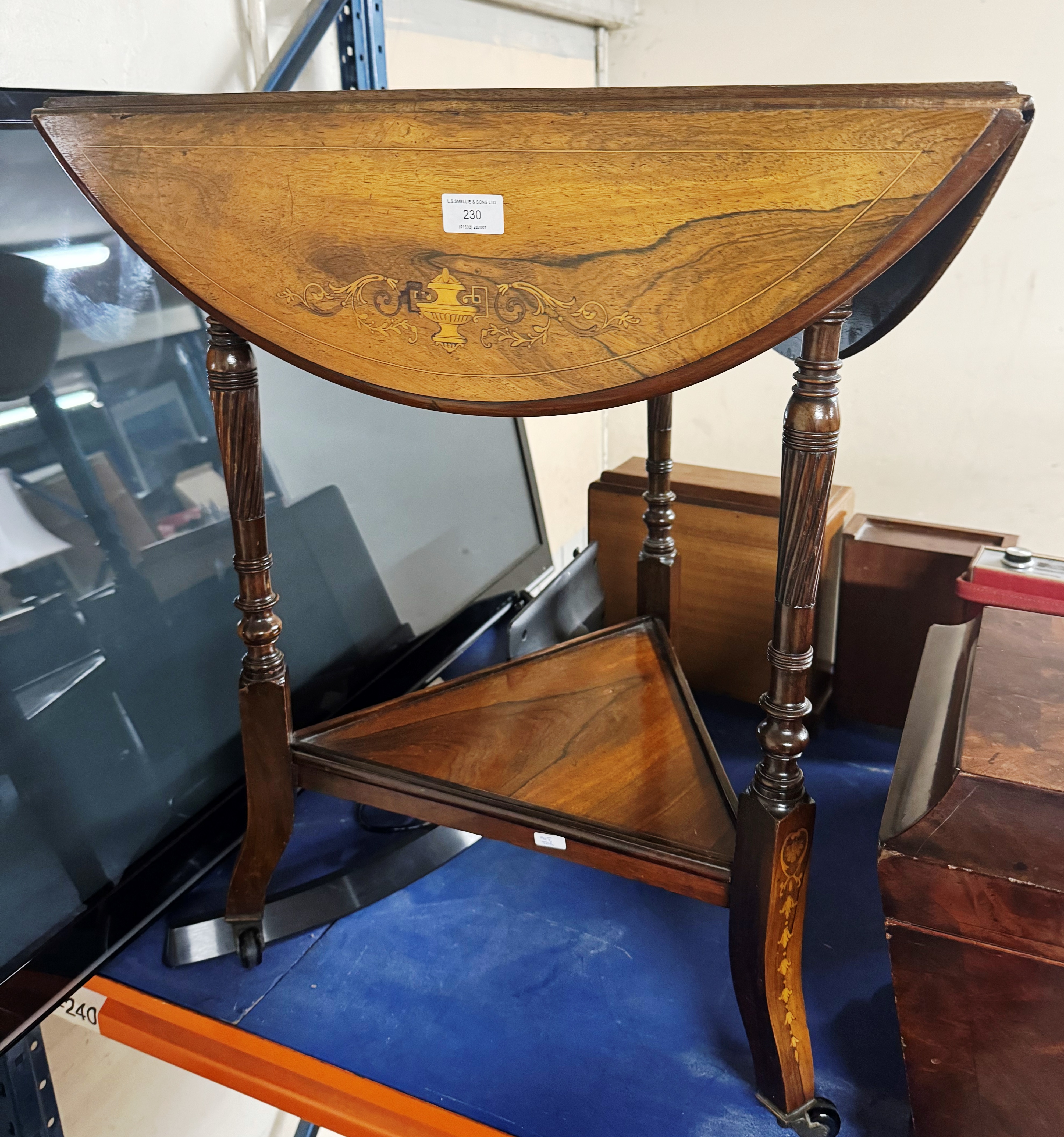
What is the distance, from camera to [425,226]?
635 millimetres

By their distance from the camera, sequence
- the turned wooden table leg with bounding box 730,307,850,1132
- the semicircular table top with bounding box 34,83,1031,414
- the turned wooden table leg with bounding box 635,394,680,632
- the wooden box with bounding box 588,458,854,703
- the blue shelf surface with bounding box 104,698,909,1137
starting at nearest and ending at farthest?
the semicircular table top with bounding box 34,83,1031,414 → the turned wooden table leg with bounding box 730,307,850,1132 → the blue shelf surface with bounding box 104,698,909,1137 → the turned wooden table leg with bounding box 635,394,680,632 → the wooden box with bounding box 588,458,854,703

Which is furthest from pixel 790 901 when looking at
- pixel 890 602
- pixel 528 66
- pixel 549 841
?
pixel 528 66

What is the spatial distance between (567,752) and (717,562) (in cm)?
49

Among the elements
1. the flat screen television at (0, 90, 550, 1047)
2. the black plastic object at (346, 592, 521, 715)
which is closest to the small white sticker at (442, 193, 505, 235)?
the flat screen television at (0, 90, 550, 1047)

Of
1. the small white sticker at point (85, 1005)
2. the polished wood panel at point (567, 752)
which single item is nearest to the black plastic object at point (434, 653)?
the polished wood panel at point (567, 752)

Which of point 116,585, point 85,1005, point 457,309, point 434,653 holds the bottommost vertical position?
point 85,1005

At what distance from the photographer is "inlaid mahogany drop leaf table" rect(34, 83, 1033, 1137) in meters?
0.54

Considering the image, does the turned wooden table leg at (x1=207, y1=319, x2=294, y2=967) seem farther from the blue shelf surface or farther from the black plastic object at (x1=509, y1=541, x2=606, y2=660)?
the black plastic object at (x1=509, y1=541, x2=606, y2=660)

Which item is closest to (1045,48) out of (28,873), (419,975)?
(419,975)

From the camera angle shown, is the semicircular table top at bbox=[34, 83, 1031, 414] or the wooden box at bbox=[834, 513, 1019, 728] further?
the wooden box at bbox=[834, 513, 1019, 728]

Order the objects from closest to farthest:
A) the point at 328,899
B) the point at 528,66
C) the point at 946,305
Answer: the point at 328,899 < the point at 528,66 < the point at 946,305

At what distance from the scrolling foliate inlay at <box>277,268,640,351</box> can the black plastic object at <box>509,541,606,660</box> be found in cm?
57

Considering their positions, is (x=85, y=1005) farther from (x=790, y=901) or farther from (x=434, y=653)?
(x=790, y=901)

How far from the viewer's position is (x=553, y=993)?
0.88m
